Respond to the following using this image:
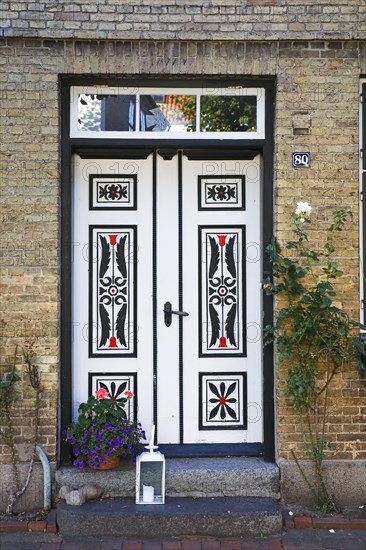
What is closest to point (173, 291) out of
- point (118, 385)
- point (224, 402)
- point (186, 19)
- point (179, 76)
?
point (118, 385)

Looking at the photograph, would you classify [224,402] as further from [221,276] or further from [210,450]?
[221,276]

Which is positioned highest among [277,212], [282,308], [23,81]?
[23,81]

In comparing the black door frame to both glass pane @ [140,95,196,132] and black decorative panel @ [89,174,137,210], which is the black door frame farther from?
black decorative panel @ [89,174,137,210]

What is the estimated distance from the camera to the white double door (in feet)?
19.3

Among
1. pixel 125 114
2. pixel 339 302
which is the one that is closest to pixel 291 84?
pixel 125 114

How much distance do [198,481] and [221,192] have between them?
8.39ft

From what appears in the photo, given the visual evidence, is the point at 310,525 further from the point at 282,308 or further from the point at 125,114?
the point at 125,114

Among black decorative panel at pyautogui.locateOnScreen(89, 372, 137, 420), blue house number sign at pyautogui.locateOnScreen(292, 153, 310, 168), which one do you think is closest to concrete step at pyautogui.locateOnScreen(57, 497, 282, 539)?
black decorative panel at pyautogui.locateOnScreen(89, 372, 137, 420)

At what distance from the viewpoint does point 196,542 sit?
5.04m

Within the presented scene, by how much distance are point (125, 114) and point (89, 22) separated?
82 centimetres

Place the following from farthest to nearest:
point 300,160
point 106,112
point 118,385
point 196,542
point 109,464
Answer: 1. point 118,385
2. point 106,112
3. point 300,160
4. point 109,464
5. point 196,542

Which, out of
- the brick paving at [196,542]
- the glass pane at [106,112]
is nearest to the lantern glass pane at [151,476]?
the brick paving at [196,542]

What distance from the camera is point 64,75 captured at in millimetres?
5648

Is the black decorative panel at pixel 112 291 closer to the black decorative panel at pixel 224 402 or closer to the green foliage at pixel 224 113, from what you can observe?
the black decorative panel at pixel 224 402
